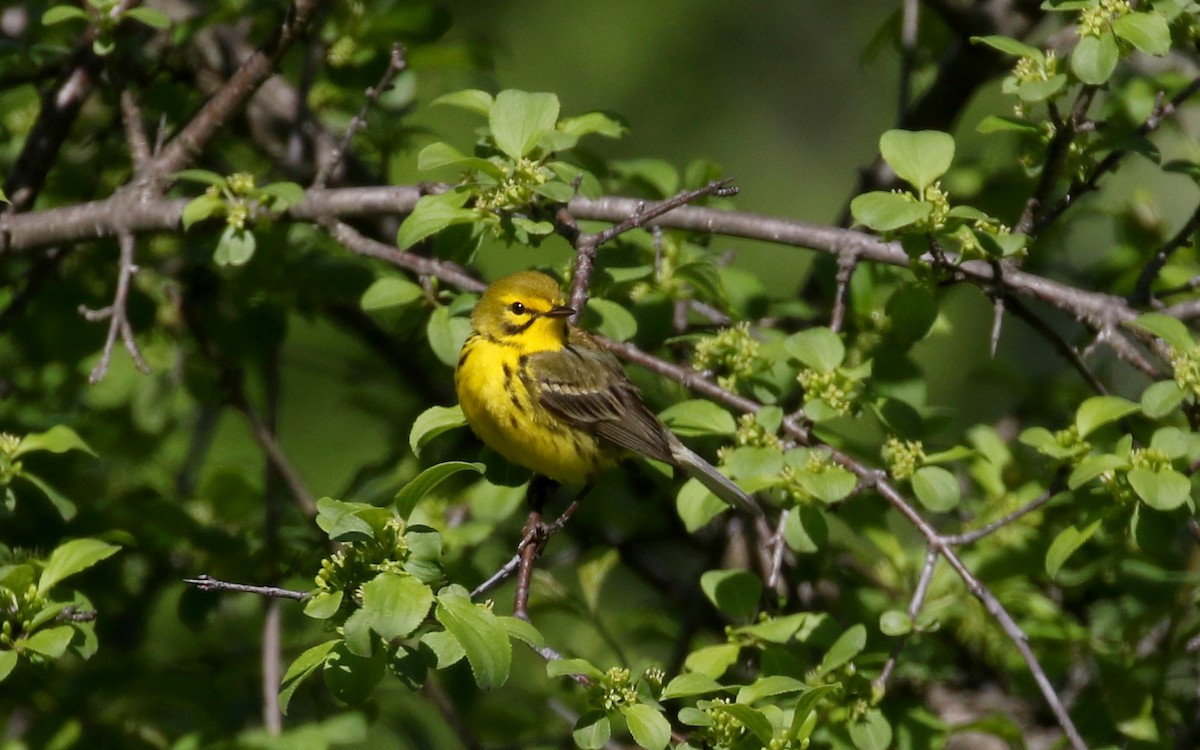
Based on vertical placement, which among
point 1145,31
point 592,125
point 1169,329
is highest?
point 1145,31

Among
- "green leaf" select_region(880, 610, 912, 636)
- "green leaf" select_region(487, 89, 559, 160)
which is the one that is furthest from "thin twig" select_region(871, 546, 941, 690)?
"green leaf" select_region(487, 89, 559, 160)

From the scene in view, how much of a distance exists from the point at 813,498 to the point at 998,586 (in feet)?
3.68

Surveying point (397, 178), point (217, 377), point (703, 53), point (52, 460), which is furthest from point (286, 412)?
point (703, 53)

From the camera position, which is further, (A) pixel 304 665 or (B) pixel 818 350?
(B) pixel 818 350

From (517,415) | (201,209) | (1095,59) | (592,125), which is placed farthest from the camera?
(517,415)

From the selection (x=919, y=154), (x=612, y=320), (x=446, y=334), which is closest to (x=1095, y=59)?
(x=919, y=154)

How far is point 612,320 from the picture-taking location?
10.7 feet

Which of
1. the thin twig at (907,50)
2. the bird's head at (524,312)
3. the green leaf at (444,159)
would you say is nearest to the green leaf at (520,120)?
the green leaf at (444,159)

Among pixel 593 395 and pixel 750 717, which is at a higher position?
pixel 750 717

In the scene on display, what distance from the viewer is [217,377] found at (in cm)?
463

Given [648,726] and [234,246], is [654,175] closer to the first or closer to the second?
[234,246]

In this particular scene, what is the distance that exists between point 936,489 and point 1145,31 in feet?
3.59

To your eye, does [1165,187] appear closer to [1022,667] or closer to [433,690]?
[1022,667]

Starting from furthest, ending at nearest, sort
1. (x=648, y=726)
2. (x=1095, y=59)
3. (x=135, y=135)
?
(x=135, y=135), (x=1095, y=59), (x=648, y=726)
